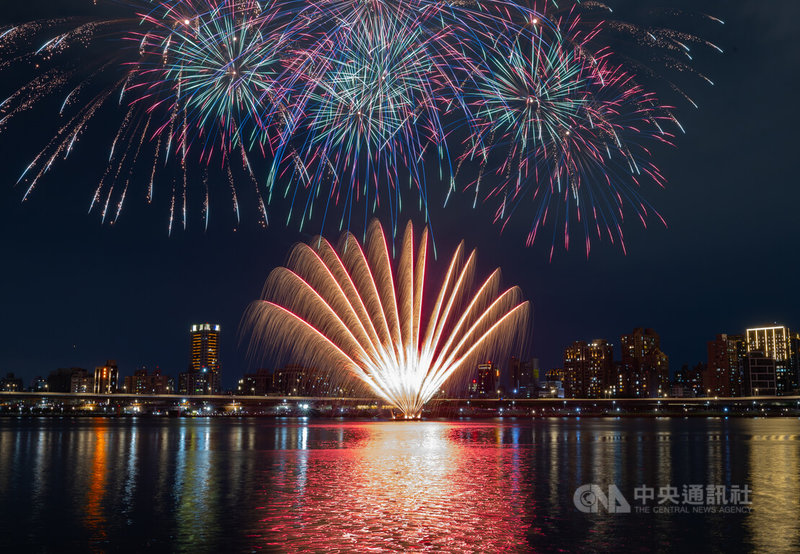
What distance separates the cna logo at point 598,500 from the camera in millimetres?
24484

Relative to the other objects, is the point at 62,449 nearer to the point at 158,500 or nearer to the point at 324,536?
the point at 158,500

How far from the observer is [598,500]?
88.0ft

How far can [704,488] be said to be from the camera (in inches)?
1204

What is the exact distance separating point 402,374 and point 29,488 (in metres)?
53.5

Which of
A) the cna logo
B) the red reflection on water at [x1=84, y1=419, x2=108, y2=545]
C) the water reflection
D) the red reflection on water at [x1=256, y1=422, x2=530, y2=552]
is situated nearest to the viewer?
the red reflection on water at [x1=256, y1=422, x2=530, y2=552]

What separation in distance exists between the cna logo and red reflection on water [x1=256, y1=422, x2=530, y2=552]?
229 cm

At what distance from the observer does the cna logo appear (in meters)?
24.5

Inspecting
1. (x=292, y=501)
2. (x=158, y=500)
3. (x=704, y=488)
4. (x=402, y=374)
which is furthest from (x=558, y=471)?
(x=402, y=374)
